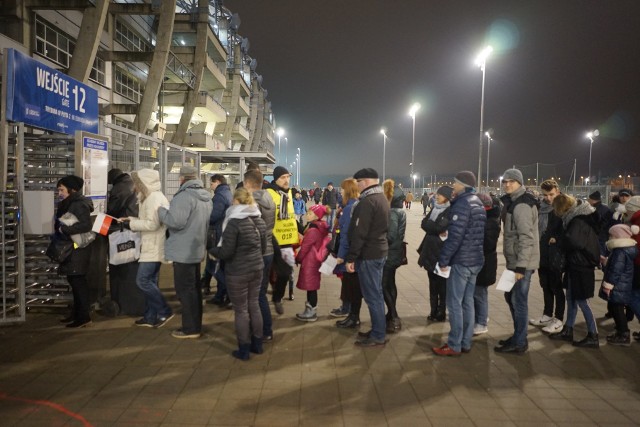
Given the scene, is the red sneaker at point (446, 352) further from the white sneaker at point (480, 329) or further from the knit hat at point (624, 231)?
the knit hat at point (624, 231)

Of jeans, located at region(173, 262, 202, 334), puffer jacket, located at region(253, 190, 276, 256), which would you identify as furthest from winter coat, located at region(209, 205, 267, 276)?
jeans, located at region(173, 262, 202, 334)

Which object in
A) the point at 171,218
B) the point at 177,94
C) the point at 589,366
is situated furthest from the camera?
the point at 177,94

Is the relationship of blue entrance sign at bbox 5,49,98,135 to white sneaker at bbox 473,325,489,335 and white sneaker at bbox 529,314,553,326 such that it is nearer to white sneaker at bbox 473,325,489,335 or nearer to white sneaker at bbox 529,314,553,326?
white sneaker at bbox 473,325,489,335

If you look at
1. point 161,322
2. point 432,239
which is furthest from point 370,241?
point 161,322

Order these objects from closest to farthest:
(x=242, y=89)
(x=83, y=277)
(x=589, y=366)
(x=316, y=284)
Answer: (x=589, y=366)
(x=83, y=277)
(x=316, y=284)
(x=242, y=89)

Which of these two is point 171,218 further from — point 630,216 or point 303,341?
point 630,216

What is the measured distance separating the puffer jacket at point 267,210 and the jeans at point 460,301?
6.91 ft

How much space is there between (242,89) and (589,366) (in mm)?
48702

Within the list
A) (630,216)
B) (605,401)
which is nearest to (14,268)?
(605,401)

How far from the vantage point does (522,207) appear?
5.05 meters

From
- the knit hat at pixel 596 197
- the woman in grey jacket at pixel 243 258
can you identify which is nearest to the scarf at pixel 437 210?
the woman in grey jacket at pixel 243 258

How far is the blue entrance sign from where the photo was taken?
215 inches

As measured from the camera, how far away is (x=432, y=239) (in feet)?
20.8

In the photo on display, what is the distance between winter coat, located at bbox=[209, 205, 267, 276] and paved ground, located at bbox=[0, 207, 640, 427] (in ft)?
3.38
